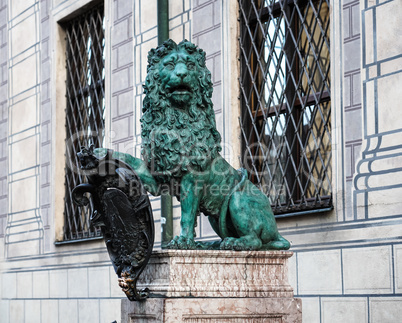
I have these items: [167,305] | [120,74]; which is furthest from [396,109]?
[120,74]

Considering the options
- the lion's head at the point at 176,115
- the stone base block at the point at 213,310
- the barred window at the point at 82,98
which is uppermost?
the barred window at the point at 82,98

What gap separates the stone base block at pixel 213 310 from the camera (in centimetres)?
592

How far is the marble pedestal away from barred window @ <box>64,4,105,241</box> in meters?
7.00

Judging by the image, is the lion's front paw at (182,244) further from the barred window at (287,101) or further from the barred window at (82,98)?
Answer: the barred window at (82,98)

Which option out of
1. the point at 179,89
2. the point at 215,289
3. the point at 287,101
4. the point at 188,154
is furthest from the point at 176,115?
the point at 287,101

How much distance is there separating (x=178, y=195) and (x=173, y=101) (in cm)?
70

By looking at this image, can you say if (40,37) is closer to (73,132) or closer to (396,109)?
(73,132)

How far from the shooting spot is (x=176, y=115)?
6398mm

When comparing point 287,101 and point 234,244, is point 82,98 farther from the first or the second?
point 234,244

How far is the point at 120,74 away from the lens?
12.7m

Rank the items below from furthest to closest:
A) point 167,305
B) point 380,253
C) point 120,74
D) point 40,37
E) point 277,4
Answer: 1. point 40,37
2. point 120,74
3. point 277,4
4. point 380,253
5. point 167,305

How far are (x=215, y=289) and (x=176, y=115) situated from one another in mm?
1296

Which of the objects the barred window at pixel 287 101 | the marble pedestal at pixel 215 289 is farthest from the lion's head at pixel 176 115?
the barred window at pixel 287 101

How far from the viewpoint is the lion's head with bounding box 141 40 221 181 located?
6.34 metres
